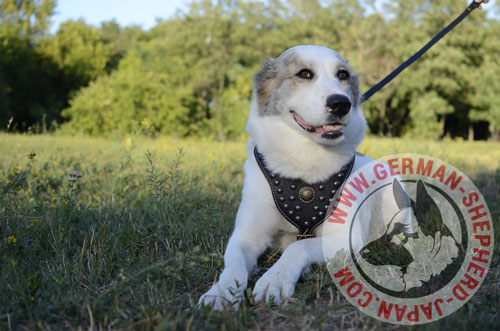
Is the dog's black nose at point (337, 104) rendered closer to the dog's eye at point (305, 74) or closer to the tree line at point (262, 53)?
the dog's eye at point (305, 74)

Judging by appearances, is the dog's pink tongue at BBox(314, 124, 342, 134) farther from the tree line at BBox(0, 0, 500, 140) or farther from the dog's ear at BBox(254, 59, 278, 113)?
the tree line at BBox(0, 0, 500, 140)

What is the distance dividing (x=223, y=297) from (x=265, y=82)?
5.38 ft

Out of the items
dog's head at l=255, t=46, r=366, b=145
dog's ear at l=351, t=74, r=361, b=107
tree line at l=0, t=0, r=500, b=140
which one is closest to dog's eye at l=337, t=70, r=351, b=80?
dog's head at l=255, t=46, r=366, b=145

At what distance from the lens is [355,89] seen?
295 centimetres

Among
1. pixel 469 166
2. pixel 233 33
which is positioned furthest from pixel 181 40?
pixel 469 166

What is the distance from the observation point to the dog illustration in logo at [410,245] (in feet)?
7.89

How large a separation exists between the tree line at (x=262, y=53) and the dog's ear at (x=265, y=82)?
73.1 ft

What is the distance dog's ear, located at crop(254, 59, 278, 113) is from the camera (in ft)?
9.62

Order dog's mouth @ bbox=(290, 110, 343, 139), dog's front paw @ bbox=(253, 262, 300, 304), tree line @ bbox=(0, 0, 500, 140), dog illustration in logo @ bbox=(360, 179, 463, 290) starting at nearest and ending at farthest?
dog's front paw @ bbox=(253, 262, 300, 304) < dog illustration in logo @ bbox=(360, 179, 463, 290) < dog's mouth @ bbox=(290, 110, 343, 139) < tree line @ bbox=(0, 0, 500, 140)

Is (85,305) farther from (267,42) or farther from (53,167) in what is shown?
(267,42)

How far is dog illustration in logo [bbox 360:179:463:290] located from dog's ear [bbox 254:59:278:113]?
1.21m

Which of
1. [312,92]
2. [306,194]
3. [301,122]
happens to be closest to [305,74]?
[312,92]

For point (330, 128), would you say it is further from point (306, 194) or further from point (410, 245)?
point (410, 245)

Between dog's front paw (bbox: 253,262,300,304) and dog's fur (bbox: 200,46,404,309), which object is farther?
dog's fur (bbox: 200,46,404,309)
